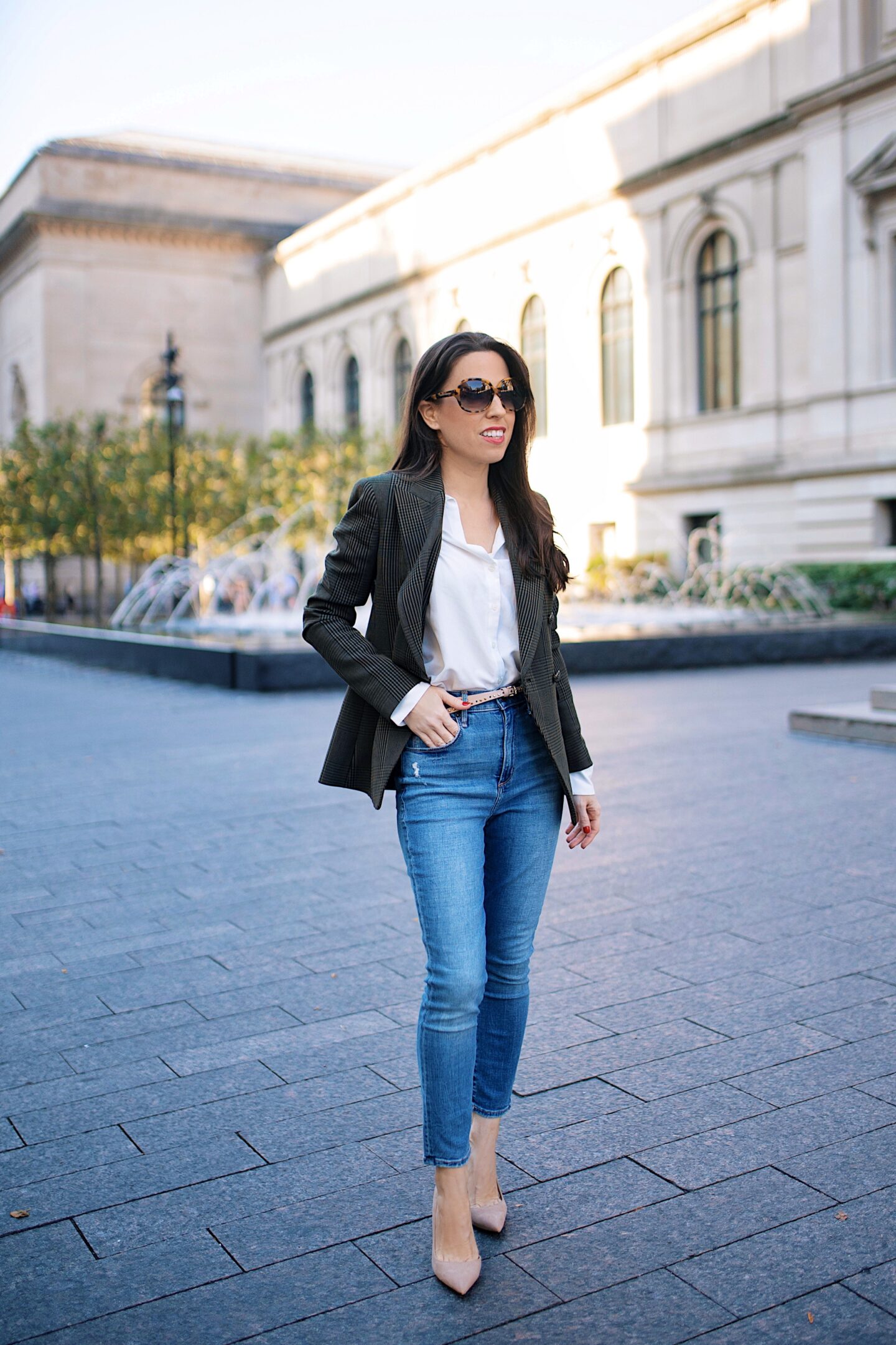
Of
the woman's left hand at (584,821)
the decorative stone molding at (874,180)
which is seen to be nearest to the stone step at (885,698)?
the woman's left hand at (584,821)

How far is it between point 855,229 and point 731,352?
15.9ft

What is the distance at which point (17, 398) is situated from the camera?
5528 cm

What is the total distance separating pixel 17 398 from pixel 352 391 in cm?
1537

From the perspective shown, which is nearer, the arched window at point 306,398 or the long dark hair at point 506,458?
the long dark hair at point 506,458

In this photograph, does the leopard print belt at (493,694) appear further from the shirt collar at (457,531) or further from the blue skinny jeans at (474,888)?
the shirt collar at (457,531)

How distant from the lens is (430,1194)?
322 centimetres

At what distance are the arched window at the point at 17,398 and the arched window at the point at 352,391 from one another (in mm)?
13898

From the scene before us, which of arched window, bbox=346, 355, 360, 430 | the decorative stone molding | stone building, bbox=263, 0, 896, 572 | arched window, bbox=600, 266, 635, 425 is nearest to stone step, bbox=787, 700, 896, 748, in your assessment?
stone building, bbox=263, 0, 896, 572

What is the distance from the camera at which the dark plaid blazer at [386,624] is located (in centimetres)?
285

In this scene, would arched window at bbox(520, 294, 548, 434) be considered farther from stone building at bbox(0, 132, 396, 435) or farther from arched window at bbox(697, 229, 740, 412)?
stone building at bbox(0, 132, 396, 435)

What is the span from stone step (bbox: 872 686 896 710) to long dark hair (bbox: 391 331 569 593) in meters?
8.01

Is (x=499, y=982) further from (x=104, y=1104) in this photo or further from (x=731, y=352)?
(x=731, y=352)

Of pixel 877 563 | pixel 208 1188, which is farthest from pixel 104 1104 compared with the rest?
pixel 877 563

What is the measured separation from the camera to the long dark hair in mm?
2955
